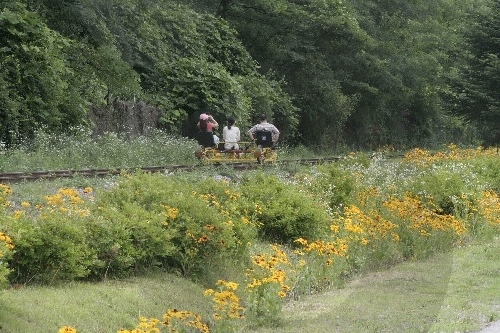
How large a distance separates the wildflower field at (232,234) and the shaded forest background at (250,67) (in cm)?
922

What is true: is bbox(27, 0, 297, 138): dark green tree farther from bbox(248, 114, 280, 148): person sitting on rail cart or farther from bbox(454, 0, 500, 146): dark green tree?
bbox(454, 0, 500, 146): dark green tree

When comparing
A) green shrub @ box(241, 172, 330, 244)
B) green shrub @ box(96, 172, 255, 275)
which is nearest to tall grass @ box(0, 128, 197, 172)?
green shrub @ box(241, 172, 330, 244)

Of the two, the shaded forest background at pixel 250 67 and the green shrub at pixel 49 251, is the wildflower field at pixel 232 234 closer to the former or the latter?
the green shrub at pixel 49 251

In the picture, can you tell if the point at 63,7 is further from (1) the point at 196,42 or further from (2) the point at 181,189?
(2) the point at 181,189

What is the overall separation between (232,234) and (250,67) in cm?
2957

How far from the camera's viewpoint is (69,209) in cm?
1091

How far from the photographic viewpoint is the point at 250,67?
1639 inches

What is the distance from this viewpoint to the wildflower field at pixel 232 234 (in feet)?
32.5

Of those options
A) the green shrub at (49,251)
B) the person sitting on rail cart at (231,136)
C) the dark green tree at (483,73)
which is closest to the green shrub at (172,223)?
the green shrub at (49,251)

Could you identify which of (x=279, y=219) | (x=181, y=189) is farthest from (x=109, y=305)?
(x=279, y=219)

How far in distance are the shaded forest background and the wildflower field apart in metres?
9.22

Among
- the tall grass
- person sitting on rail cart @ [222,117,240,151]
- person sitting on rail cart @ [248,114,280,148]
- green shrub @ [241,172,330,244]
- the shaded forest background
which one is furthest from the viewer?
the shaded forest background

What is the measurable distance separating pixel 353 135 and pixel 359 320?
40.9m

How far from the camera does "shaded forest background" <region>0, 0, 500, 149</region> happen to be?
26453 millimetres
